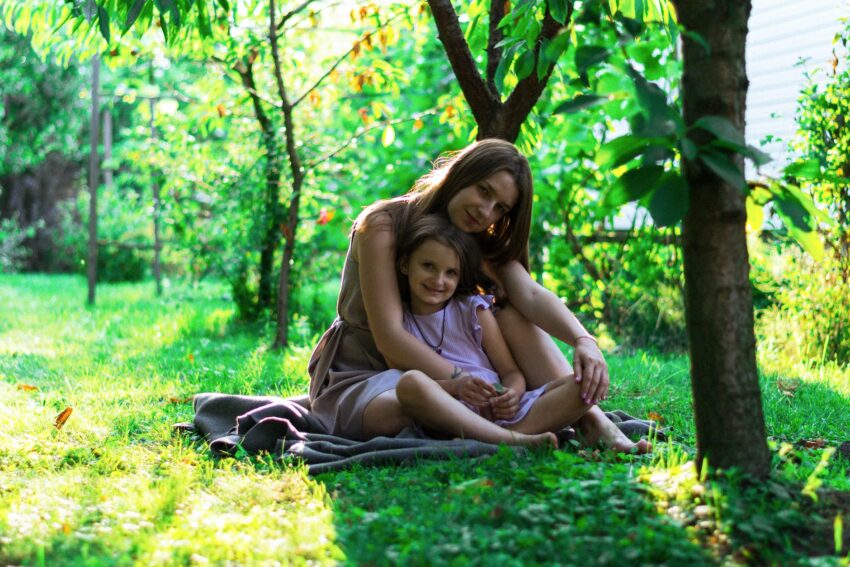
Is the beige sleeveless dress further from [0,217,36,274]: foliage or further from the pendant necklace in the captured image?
[0,217,36,274]: foliage

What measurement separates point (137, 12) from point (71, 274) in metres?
13.4

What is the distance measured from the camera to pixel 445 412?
3.13m

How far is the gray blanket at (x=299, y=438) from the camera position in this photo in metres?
3.04

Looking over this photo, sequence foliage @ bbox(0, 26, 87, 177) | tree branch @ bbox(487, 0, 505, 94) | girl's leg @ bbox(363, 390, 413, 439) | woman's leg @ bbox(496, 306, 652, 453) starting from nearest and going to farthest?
girl's leg @ bbox(363, 390, 413, 439)
woman's leg @ bbox(496, 306, 652, 453)
tree branch @ bbox(487, 0, 505, 94)
foliage @ bbox(0, 26, 87, 177)

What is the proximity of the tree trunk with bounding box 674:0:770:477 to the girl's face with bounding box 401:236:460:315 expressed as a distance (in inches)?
44.3

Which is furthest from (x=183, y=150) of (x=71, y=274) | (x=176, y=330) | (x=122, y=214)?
(x=71, y=274)

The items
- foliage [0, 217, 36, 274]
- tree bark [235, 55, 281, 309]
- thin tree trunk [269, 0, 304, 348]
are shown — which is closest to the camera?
thin tree trunk [269, 0, 304, 348]

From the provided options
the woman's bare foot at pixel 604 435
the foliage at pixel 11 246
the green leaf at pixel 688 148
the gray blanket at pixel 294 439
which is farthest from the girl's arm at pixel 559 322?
the foliage at pixel 11 246

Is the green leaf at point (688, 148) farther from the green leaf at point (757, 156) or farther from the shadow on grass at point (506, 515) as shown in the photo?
the shadow on grass at point (506, 515)

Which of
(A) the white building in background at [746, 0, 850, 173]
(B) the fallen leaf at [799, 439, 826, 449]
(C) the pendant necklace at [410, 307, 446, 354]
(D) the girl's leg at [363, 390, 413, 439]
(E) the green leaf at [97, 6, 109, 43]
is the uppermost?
(A) the white building in background at [746, 0, 850, 173]

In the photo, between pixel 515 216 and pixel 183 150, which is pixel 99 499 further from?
pixel 183 150

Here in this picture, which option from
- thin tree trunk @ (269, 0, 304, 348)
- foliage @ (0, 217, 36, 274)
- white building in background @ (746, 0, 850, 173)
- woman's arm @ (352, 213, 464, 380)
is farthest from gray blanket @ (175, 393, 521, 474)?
foliage @ (0, 217, 36, 274)

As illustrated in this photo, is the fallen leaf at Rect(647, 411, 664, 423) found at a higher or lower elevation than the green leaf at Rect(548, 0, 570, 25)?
lower

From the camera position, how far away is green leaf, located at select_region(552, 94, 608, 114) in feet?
6.76
